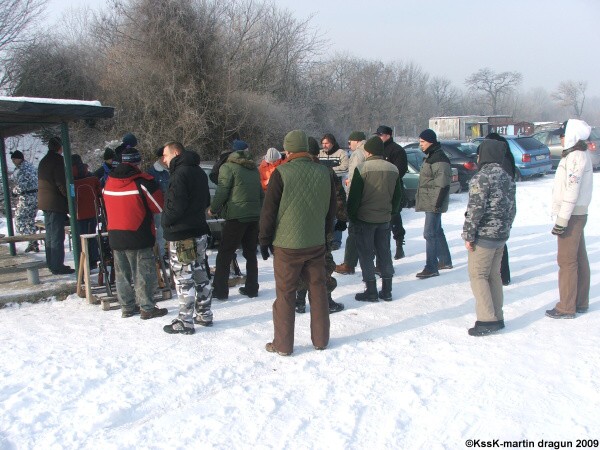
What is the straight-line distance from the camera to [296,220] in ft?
15.0

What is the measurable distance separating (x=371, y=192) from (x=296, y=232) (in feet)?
5.97

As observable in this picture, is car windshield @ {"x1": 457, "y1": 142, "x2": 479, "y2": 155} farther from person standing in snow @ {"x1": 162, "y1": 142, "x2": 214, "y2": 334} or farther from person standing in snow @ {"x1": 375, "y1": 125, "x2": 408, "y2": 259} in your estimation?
person standing in snow @ {"x1": 162, "y1": 142, "x2": 214, "y2": 334}

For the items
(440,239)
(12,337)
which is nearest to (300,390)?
(12,337)

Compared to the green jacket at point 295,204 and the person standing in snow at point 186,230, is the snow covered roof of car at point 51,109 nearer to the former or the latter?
the person standing in snow at point 186,230

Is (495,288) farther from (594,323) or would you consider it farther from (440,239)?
(440,239)

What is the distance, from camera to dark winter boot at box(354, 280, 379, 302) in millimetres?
6277

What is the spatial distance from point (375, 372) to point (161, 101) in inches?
677

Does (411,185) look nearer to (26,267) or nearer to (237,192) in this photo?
(237,192)

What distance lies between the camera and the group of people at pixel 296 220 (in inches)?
184

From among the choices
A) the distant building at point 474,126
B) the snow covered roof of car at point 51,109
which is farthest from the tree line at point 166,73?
the distant building at point 474,126

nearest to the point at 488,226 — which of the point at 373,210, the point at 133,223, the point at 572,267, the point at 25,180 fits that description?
the point at 572,267

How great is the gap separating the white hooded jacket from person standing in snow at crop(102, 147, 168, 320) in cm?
398

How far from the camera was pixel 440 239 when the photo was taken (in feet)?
25.2

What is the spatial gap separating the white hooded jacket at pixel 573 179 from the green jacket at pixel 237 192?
320cm
